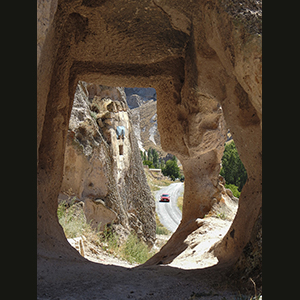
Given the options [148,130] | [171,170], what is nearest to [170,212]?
[171,170]

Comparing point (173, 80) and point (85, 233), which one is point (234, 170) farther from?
point (173, 80)

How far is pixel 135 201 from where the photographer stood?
1041 cm

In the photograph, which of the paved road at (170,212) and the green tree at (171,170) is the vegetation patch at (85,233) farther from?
the green tree at (171,170)

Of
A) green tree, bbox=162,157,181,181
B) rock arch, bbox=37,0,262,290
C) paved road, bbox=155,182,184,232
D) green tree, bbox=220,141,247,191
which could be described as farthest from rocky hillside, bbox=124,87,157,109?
rock arch, bbox=37,0,262,290

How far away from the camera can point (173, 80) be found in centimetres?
539

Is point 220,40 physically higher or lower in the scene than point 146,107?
lower

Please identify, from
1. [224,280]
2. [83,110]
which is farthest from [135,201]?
[224,280]

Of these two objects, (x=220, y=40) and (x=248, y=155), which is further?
(x=248, y=155)

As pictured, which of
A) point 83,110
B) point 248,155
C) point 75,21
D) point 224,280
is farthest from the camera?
point 83,110

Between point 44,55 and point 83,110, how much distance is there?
494cm

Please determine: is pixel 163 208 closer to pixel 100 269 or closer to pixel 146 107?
pixel 100 269

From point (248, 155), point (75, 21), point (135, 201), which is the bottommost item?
point (135, 201)

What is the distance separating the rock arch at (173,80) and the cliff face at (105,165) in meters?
2.51

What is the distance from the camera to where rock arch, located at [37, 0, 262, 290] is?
10.3 feet
